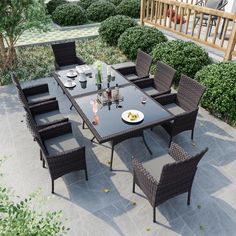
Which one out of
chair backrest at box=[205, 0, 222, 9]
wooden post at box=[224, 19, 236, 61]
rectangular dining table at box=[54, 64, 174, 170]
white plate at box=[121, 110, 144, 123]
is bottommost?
rectangular dining table at box=[54, 64, 174, 170]

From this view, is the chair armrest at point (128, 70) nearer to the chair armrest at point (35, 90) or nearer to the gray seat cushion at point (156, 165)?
the chair armrest at point (35, 90)

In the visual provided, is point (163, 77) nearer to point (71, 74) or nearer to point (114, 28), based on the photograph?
point (71, 74)

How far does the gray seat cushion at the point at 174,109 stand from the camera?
5836mm

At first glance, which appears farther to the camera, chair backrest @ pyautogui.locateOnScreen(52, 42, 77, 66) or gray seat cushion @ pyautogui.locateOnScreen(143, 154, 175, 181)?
chair backrest @ pyautogui.locateOnScreen(52, 42, 77, 66)

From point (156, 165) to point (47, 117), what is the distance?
8.71 feet

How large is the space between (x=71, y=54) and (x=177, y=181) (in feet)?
18.8

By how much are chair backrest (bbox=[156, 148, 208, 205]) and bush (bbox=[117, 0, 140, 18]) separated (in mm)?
11923

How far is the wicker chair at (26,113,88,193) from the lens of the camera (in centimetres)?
421

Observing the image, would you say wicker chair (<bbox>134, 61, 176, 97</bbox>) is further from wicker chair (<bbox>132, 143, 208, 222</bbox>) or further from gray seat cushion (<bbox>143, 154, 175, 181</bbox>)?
wicker chair (<bbox>132, 143, 208, 222</bbox>)

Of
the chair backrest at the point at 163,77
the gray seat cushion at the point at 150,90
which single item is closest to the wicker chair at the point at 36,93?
the gray seat cushion at the point at 150,90

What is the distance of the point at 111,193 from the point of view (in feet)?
15.1

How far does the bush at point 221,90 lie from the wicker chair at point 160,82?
3.28ft

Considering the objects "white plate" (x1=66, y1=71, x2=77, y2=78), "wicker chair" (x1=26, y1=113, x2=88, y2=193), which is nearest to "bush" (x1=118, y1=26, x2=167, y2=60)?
"white plate" (x1=66, y1=71, x2=77, y2=78)

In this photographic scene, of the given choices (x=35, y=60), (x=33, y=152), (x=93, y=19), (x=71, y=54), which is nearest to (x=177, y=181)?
(x=33, y=152)
